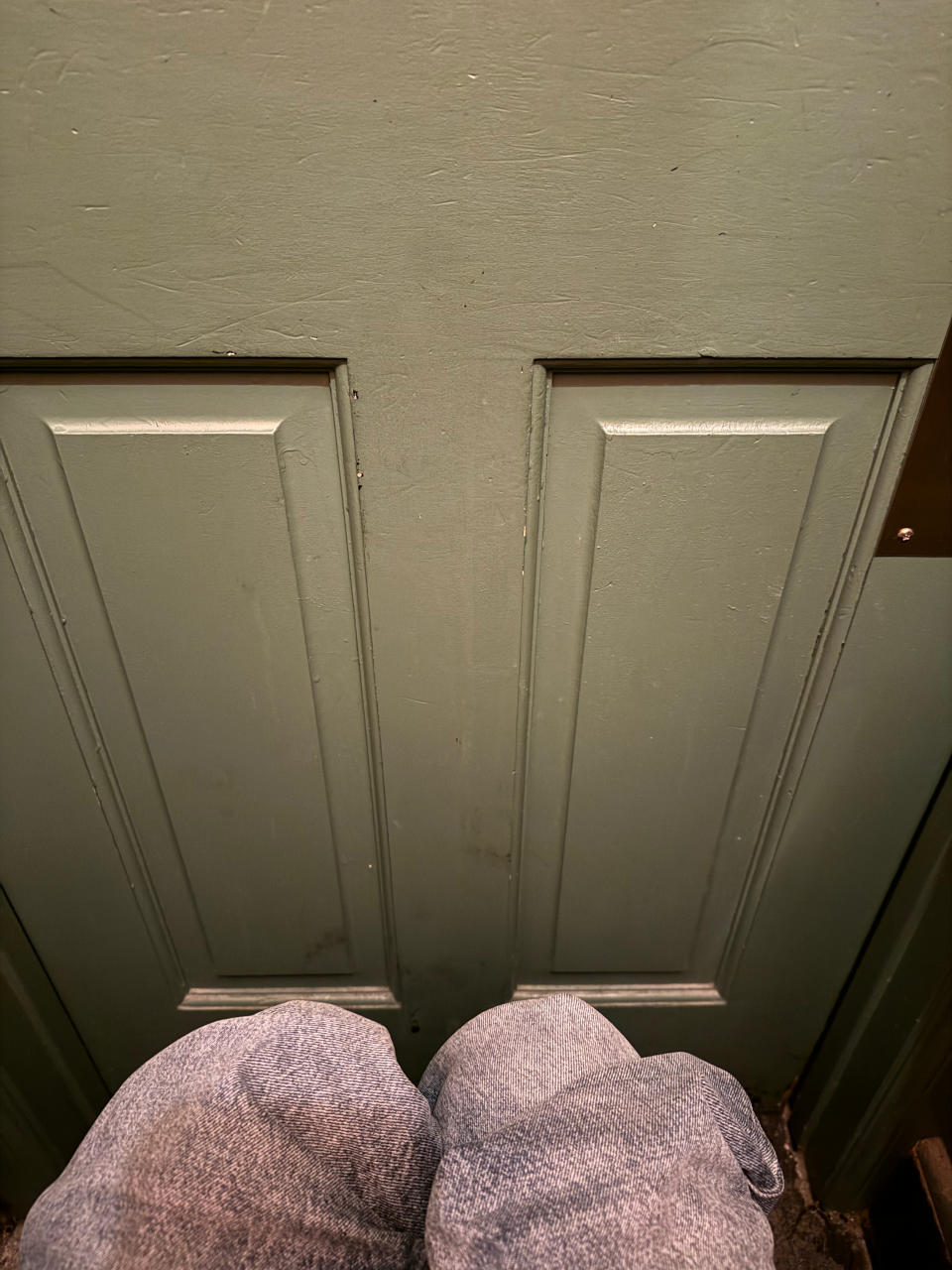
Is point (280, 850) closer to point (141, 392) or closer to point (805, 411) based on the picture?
point (141, 392)

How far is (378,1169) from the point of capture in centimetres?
60

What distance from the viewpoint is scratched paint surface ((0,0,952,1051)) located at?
1.77 feet

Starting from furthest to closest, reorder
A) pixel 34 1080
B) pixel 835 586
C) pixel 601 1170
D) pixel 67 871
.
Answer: pixel 34 1080
pixel 67 871
pixel 835 586
pixel 601 1170

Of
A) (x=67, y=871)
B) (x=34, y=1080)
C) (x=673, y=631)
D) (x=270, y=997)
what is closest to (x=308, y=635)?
(x=673, y=631)

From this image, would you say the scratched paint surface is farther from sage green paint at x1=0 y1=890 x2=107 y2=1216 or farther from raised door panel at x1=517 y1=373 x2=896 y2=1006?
sage green paint at x1=0 y1=890 x2=107 y2=1216

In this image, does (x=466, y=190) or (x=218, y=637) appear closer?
(x=466, y=190)

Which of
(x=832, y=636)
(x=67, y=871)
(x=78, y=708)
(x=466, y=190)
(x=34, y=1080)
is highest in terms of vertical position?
(x=466, y=190)

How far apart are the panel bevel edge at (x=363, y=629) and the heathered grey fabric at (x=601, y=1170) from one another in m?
0.37

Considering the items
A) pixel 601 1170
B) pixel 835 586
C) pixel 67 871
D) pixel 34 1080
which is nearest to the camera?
pixel 601 1170

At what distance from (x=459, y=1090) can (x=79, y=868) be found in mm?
652

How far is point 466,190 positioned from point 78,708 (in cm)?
74

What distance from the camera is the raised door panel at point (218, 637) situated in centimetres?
71

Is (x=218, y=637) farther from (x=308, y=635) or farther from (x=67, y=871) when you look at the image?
(x=67, y=871)

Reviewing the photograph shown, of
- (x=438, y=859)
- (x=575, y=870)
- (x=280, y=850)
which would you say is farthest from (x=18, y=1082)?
(x=575, y=870)
